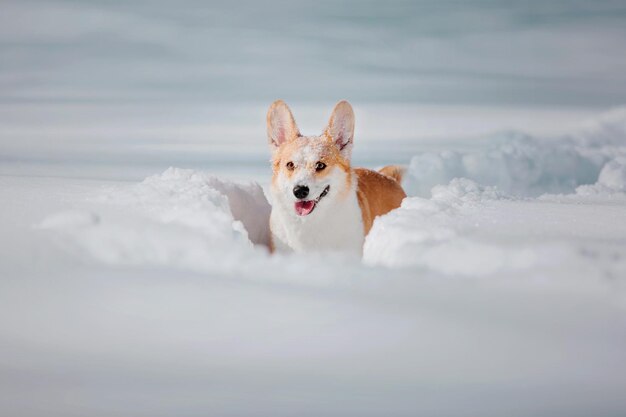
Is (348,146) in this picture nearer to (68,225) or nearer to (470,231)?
(470,231)

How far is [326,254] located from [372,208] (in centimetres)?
89

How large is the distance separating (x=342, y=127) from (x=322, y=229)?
842 millimetres

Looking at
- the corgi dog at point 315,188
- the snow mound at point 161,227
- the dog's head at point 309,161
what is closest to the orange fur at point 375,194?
the corgi dog at point 315,188

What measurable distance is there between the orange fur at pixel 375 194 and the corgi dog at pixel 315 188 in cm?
8

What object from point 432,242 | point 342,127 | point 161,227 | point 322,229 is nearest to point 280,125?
point 342,127

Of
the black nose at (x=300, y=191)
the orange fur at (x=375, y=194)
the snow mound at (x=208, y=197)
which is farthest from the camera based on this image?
the orange fur at (x=375, y=194)

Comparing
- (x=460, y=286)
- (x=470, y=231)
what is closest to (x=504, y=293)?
(x=460, y=286)

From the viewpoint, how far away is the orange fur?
6.89m

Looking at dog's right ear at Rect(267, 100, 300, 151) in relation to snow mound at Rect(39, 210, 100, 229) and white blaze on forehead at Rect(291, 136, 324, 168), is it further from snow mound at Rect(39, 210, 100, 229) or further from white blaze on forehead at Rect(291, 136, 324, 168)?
snow mound at Rect(39, 210, 100, 229)

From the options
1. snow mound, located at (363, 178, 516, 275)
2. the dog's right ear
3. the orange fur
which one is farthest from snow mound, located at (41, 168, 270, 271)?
the orange fur

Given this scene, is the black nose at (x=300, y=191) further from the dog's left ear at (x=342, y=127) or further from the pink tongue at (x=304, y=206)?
the dog's left ear at (x=342, y=127)

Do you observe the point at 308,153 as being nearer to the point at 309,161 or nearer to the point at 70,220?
the point at 309,161

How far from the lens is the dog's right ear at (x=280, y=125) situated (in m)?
6.57

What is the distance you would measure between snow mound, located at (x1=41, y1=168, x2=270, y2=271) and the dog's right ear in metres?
0.63
